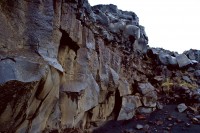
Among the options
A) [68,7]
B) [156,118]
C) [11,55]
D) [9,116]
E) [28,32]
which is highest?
[68,7]

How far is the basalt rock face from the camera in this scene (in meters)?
9.24

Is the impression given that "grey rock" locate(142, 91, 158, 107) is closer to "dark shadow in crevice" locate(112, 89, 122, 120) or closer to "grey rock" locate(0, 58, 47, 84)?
"dark shadow in crevice" locate(112, 89, 122, 120)

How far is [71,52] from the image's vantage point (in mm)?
14641

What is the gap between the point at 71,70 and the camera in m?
14.8

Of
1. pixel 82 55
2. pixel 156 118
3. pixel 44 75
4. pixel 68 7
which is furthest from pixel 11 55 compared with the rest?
pixel 156 118

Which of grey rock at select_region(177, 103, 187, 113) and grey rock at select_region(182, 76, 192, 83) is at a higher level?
grey rock at select_region(182, 76, 192, 83)

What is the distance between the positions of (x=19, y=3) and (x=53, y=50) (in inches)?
106

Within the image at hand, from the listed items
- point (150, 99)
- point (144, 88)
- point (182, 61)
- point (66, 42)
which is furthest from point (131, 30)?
point (66, 42)

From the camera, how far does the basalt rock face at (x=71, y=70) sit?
9242 millimetres

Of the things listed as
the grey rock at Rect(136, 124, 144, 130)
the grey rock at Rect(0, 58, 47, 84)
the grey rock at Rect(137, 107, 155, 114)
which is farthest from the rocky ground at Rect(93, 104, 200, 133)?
the grey rock at Rect(0, 58, 47, 84)

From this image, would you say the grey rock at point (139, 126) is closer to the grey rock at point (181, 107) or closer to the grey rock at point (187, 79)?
the grey rock at point (181, 107)

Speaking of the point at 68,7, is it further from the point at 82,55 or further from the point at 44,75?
the point at 44,75

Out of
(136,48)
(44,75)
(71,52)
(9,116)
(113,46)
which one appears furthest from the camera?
(136,48)

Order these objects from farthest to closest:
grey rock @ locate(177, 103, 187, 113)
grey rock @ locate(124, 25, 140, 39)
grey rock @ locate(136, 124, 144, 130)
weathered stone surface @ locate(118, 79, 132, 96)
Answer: grey rock @ locate(124, 25, 140, 39), grey rock @ locate(177, 103, 187, 113), weathered stone surface @ locate(118, 79, 132, 96), grey rock @ locate(136, 124, 144, 130)
